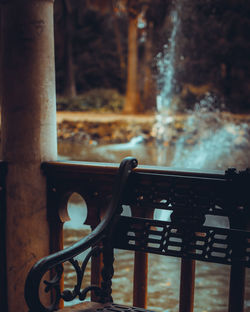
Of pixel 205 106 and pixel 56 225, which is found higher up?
pixel 205 106

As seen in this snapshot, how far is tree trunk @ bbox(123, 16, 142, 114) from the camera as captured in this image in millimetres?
18719

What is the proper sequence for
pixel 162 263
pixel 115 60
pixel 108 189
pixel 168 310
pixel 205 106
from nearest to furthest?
pixel 108 189 → pixel 168 310 → pixel 162 263 → pixel 205 106 → pixel 115 60

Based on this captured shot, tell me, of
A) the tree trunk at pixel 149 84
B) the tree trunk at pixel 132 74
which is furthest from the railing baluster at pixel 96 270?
the tree trunk at pixel 149 84

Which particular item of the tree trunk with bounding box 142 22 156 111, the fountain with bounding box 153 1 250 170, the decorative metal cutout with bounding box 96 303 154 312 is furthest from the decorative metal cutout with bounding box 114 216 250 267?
the tree trunk with bounding box 142 22 156 111

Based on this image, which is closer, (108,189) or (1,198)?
(108,189)

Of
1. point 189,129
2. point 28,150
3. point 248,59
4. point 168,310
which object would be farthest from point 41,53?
point 248,59

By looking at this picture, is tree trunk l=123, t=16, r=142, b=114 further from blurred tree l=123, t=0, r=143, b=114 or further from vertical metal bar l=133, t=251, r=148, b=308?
vertical metal bar l=133, t=251, r=148, b=308

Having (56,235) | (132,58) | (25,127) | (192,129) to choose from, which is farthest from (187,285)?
(132,58)

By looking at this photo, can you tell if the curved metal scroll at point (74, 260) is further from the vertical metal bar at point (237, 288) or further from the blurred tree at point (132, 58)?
the blurred tree at point (132, 58)

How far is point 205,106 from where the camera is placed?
19.4 m

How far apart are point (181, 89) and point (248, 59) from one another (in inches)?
A: 130

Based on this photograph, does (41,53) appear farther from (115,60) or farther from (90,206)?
(115,60)

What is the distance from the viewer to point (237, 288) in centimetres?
186

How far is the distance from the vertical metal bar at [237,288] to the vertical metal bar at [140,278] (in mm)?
429
